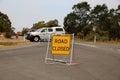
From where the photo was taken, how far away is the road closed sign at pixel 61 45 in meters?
16.9

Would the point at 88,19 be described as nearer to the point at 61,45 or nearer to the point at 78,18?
the point at 78,18

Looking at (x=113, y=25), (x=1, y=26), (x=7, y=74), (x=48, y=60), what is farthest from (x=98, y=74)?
(x=1, y=26)

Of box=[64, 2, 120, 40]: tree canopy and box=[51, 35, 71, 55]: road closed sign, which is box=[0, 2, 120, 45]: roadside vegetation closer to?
box=[64, 2, 120, 40]: tree canopy

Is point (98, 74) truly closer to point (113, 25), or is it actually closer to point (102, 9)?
point (113, 25)

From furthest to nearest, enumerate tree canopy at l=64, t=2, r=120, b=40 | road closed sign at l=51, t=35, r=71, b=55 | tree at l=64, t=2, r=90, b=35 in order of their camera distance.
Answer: tree at l=64, t=2, r=90, b=35, tree canopy at l=64, t=2, r=120, b=40, road closed sign at l=51, t=35, r=71, b=55

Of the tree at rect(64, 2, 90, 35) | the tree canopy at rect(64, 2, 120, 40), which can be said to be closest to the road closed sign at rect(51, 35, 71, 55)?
the tree canopy at rect(64, 2, 120, 40)

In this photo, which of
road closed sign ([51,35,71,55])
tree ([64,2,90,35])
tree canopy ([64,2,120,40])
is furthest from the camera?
tree ([64,2,90,35])

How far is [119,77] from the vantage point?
12.1m

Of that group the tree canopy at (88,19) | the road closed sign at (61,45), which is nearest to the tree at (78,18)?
the tree canopy at (88,19)

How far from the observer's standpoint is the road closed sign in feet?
55.3

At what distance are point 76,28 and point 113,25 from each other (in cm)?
1562

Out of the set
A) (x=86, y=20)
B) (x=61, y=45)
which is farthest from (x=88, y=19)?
(x=61, y=45)

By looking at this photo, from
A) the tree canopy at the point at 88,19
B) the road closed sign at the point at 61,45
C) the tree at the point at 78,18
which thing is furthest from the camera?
the tree at the point at 78,18

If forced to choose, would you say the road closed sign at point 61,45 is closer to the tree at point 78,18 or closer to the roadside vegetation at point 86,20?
the roadside vegetation at point 86,20
